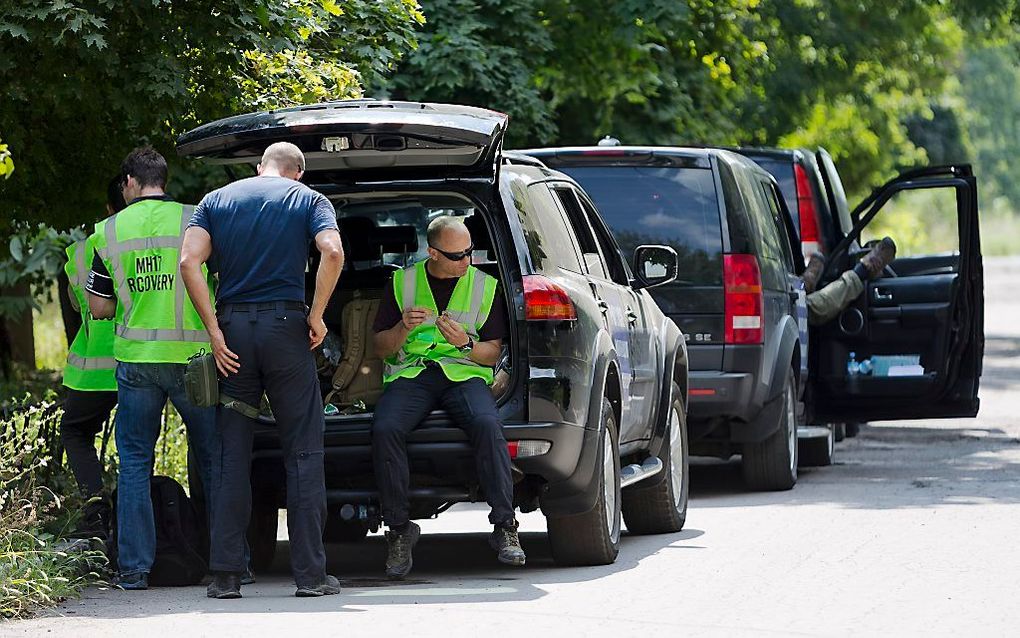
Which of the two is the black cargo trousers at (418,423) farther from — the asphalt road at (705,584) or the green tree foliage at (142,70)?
the green tree foliage at (142,70)

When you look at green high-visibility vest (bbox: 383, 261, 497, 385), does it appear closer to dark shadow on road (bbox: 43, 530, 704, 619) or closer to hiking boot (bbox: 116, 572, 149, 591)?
dark shadow on road (bbox: 43, 530, 704, 619)

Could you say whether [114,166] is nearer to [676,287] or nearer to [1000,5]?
[676,287]

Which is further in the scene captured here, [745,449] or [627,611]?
[745,449]

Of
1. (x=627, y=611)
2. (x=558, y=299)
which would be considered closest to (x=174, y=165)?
(x=558, y=299)

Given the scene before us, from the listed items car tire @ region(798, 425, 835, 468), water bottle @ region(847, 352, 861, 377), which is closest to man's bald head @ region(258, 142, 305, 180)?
water bottle @ region(847, 352, 861, 377)

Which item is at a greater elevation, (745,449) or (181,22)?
(181,22)

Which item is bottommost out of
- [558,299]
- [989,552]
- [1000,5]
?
[989,552]

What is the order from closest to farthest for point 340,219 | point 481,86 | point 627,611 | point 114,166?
point 627,611 → point 340,219 → point 114,166 → point 481,86

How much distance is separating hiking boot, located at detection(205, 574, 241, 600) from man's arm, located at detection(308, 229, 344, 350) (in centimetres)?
107

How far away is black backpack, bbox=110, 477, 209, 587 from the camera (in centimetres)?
880

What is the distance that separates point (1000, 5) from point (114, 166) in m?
15.5

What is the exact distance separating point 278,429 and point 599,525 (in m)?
1.61

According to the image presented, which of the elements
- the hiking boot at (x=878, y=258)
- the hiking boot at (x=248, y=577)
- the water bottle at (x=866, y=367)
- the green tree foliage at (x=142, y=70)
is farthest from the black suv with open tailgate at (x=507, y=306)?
the water bottle at (x=866, y=367)

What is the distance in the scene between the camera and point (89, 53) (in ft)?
32.0
